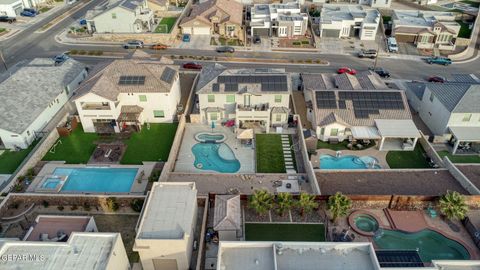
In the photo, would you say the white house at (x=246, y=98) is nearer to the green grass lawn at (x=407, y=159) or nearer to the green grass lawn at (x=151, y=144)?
the green grass lawn at (x=151, y=144)

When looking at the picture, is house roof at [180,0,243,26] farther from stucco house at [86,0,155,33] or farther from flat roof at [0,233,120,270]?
flat roof at [0,233,120,270]

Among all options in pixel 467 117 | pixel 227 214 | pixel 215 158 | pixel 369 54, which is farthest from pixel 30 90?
pixel 467 117

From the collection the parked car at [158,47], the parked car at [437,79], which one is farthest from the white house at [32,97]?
the parked car at [437,79]

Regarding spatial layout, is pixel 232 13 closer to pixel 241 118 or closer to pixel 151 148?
pixel 241 118

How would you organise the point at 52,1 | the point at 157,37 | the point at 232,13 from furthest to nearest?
1. the point at 52,1
2. the point at 232,13
3. the point at 157,37

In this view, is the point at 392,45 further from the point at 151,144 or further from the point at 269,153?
the point at 151,144

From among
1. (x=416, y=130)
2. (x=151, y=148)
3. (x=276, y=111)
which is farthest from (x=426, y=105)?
(x=151, y=148)

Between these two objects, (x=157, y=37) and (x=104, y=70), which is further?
(x=157, y=37)
